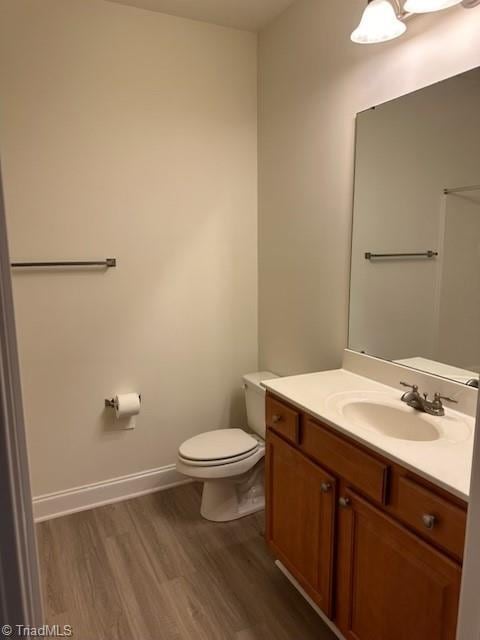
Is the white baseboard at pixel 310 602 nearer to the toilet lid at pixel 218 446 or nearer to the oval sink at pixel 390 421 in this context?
the toilet lid at pixel 218 446

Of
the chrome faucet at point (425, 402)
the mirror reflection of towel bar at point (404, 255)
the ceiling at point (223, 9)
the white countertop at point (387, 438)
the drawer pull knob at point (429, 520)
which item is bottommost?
the drawer pull knob at point (429, 520)

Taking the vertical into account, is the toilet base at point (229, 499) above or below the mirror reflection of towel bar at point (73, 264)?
below

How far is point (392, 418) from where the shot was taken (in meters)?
1.65

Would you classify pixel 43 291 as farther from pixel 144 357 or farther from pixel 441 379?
pixel 441 379

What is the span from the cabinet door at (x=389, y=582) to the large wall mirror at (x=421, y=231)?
60 cm

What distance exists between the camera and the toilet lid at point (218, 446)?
7.50ft

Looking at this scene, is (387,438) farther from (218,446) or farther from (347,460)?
(218,446)

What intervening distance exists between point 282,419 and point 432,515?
2.42 ft

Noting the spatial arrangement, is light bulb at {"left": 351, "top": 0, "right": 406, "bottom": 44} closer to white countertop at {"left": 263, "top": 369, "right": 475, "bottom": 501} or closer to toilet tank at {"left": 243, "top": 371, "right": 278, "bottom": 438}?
white countertop at {"left": 263, "top": 369, "right": 475, "bottom": 501}

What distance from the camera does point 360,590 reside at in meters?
1.42

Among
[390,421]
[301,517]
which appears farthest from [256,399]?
[390,421]

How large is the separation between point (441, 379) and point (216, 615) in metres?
1.28

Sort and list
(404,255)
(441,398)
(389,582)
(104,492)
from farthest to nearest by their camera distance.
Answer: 1. (104,492)
2. (404,255)
3. (441,398)
4. (389,582)

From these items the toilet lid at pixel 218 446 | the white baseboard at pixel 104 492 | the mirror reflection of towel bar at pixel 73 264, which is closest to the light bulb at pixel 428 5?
the mirror reflection of towel bar at pixel 73 264
